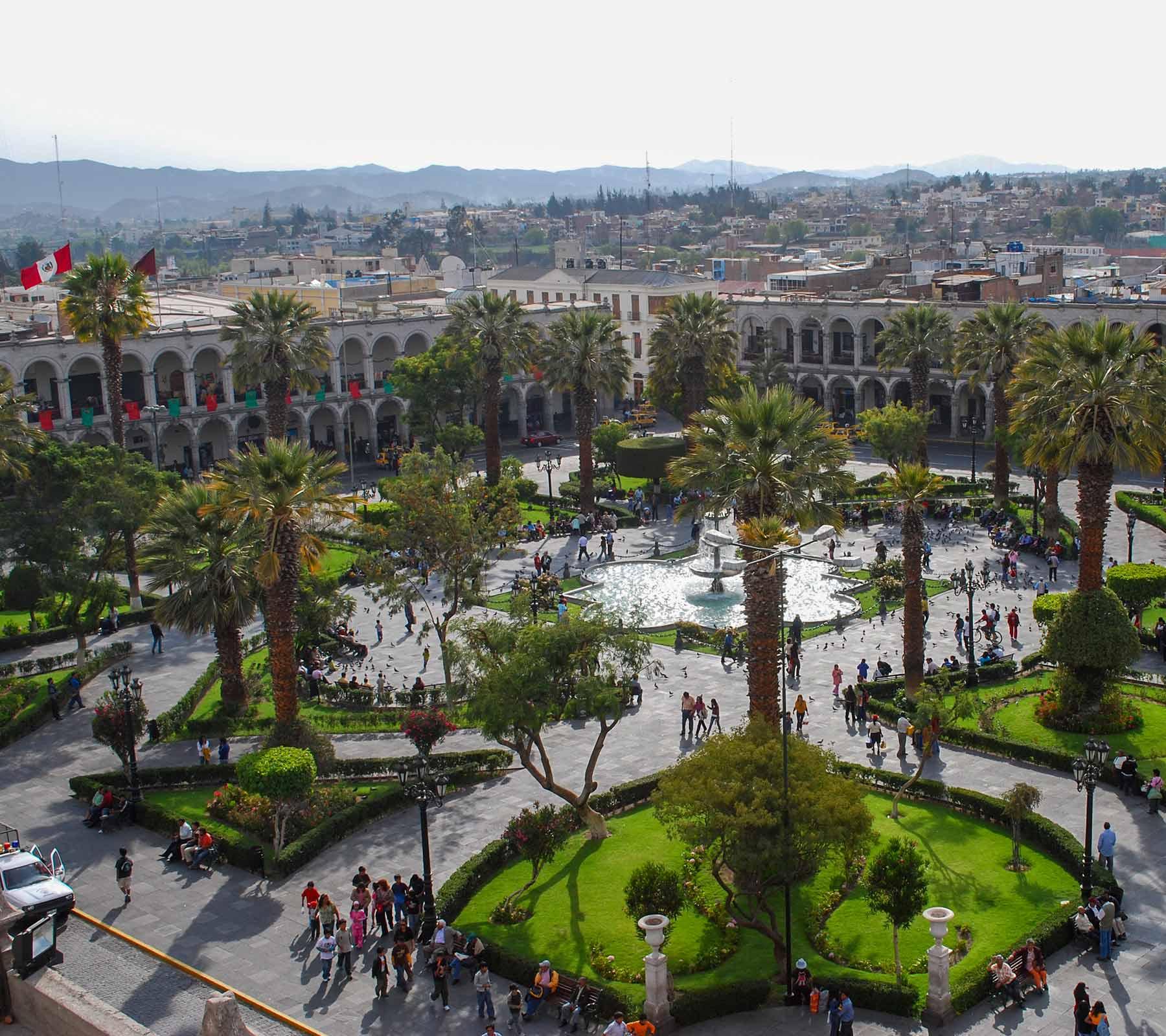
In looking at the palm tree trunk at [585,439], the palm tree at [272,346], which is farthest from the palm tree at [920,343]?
the palm tree at [272,346]

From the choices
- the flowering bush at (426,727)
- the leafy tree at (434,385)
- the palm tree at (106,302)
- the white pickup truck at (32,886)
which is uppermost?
the palm tree at (106,302)

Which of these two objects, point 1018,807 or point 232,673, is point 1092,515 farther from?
point 232,673

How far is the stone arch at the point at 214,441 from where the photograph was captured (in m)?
72.0

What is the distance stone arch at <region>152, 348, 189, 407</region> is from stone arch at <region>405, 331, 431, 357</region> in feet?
43.1

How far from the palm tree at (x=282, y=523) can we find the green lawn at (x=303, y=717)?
4139 millimetres

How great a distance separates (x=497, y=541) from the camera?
135ft

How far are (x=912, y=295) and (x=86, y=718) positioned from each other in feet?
193

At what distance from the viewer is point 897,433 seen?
57156 mm

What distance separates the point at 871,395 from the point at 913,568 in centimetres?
4840

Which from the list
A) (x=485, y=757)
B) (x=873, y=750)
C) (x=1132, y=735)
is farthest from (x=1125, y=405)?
(x=485, y=757)

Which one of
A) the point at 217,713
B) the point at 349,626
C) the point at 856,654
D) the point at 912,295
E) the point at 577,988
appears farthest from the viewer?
the point at 912,295

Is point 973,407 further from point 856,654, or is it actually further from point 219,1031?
point 219,1031

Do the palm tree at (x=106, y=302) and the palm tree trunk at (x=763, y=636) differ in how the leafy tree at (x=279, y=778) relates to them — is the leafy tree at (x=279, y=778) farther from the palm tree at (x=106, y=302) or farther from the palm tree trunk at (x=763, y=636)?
the palm tree at (x=106, y=302)

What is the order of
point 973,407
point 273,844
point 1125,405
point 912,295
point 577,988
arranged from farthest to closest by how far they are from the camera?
point 912,295 < point 973,407 < point 1125,405 < point 273,844 < point 577,988
